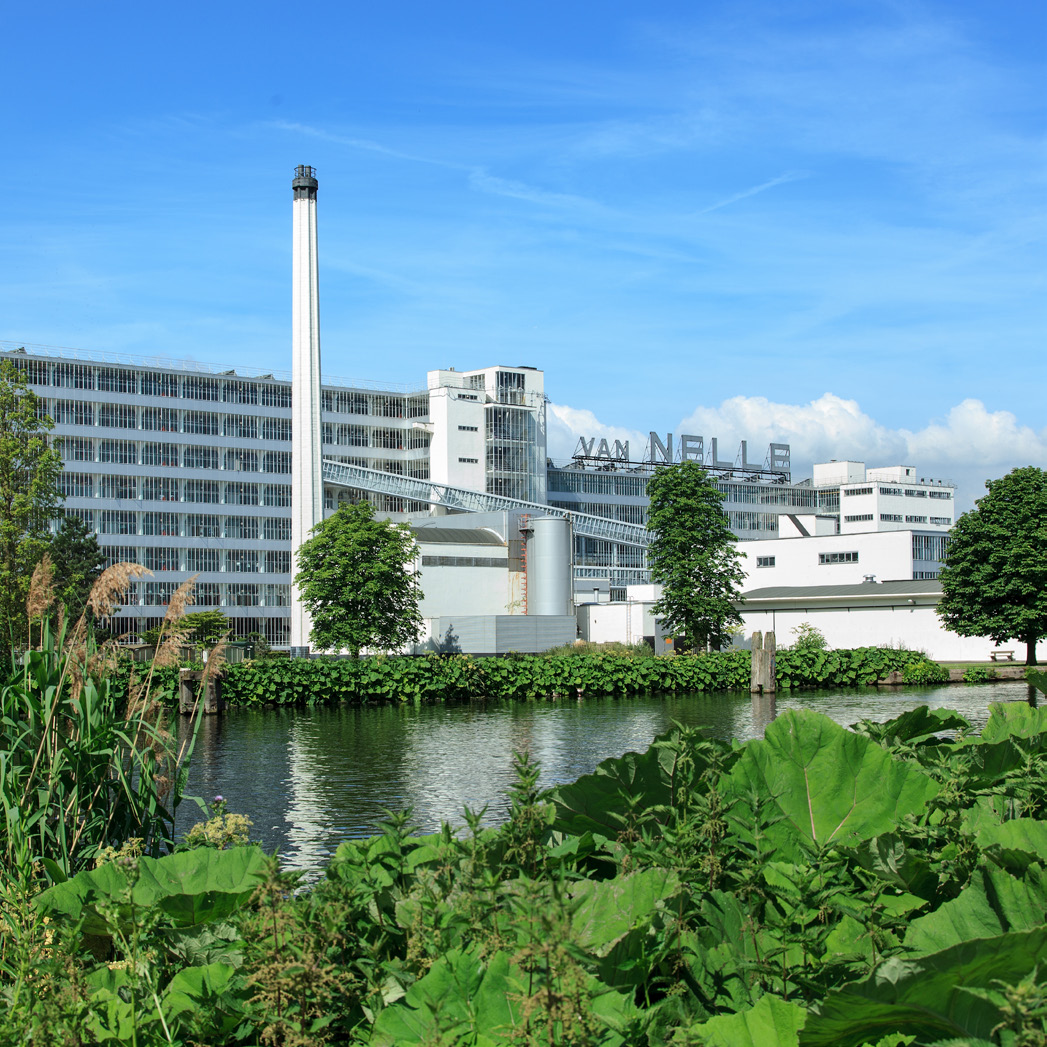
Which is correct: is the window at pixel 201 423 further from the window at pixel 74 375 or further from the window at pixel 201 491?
the window at pixel 74 375

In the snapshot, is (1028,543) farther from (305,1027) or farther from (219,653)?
(305,1027)

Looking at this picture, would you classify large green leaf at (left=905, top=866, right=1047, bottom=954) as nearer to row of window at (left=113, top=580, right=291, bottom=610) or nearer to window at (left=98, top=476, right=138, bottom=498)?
row of window at (left=113, top=580, right=291, bottom=610)

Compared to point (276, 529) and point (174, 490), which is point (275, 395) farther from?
point (174, 490)

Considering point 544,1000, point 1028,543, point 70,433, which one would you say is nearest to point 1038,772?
point 544,1000

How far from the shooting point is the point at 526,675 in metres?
41.4

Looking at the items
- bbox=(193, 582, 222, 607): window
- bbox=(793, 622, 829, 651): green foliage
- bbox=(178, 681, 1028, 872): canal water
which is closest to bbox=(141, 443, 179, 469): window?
bbox=(193, 582, 222, 607): window

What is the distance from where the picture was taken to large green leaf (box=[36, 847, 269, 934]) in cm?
336

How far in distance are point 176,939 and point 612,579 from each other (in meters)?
75.1

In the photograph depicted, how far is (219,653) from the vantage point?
26.2 ft

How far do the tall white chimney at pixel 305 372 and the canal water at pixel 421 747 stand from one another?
33615mm

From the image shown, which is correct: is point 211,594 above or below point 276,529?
below

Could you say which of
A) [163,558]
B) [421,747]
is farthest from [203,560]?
[421,747]

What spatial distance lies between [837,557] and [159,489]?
4949 centimetres

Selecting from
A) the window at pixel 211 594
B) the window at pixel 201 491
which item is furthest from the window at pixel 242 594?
the window at pixel 201 491
